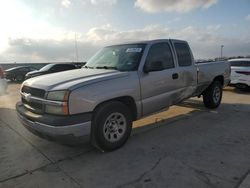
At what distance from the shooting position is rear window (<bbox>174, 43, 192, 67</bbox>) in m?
5.79

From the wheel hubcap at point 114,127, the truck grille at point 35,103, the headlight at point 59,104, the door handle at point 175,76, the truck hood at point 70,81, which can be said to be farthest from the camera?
the door handle at point 175,76

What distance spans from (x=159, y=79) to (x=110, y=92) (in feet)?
4.46

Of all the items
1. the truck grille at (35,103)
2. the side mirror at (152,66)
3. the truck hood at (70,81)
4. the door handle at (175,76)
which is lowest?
the truck grille at (35,103)

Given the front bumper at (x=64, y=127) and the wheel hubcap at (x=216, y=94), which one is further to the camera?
the wheel hubcap at (x=216, y=94)

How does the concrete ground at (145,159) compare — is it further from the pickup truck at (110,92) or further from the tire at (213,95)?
the tire at (213,95)

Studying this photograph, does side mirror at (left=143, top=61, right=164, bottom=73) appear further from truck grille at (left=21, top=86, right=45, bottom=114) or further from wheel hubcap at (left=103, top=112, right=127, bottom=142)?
truck grille at (left=21, top=86, right=45, bottom=114)

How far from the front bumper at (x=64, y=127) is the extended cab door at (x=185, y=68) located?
2.76m

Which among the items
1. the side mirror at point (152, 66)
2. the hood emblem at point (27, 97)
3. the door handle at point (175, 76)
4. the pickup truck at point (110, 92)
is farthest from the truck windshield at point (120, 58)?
the hood emblem at point (27, 97)

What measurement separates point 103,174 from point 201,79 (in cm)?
412

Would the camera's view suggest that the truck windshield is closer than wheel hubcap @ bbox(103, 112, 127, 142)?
No

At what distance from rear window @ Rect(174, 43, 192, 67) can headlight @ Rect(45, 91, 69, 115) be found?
121 inches

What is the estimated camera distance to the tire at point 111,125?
13.0 feet

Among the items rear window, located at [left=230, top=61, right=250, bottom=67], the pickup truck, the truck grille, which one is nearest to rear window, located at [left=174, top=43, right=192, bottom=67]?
the pickup truck

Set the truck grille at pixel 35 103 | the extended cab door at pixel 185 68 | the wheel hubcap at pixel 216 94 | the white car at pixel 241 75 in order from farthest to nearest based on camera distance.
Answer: the white car at pixel 241 75 < the wheel hubcap at pixel 216 94 < the extended cab door at pixel 185 68 < the truck grille at pixel 35 103
